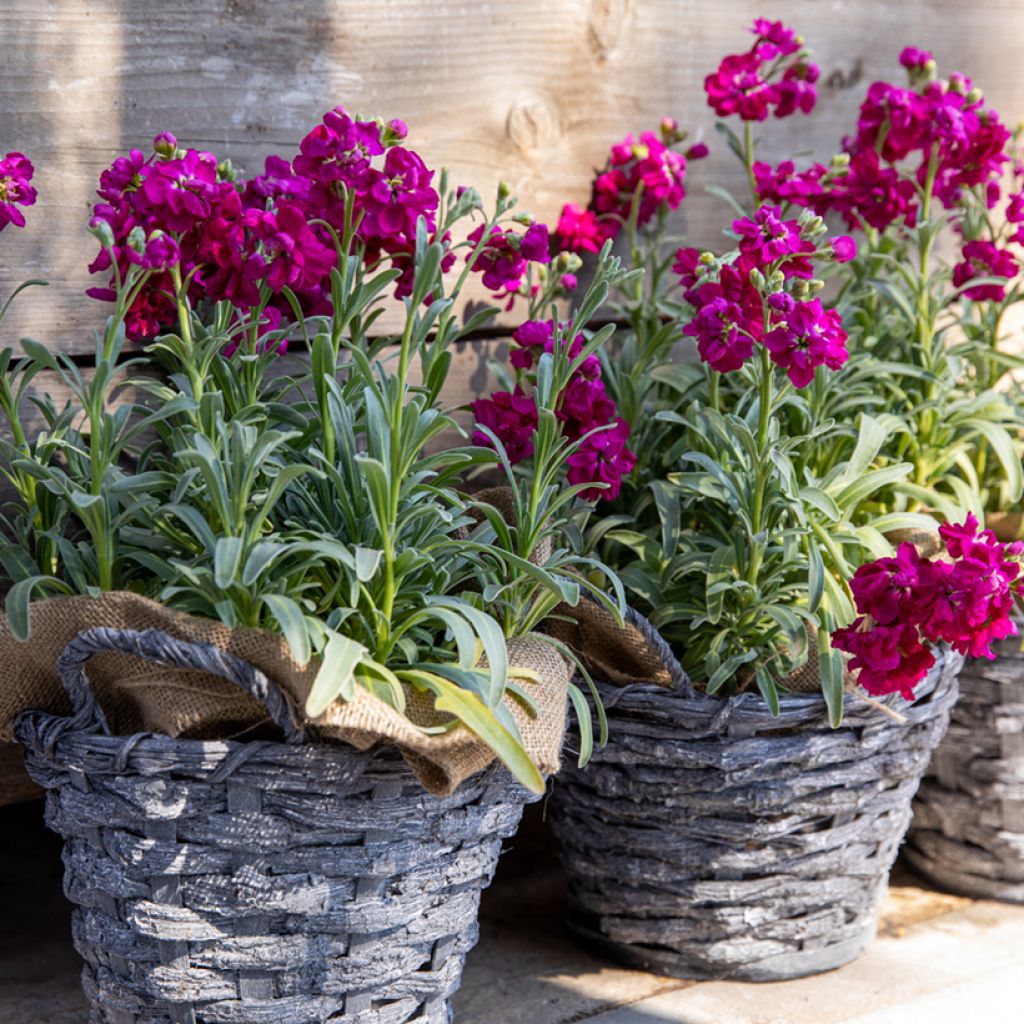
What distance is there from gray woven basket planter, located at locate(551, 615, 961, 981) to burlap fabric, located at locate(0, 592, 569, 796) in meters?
0.25

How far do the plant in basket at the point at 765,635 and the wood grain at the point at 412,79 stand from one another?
281 mm

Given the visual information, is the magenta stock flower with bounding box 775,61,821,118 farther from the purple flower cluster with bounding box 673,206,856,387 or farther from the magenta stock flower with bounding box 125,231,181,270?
the magenta stock flower with bounding box 125,231,181,270

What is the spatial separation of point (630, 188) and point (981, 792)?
3.05 ft

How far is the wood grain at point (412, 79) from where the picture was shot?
1477 mm

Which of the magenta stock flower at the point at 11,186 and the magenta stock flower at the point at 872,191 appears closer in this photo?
the magenta stock flower at the point at 11,186

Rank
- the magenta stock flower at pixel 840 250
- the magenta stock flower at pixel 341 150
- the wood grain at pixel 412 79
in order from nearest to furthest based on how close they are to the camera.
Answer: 1. the magenta stock flower at pixel 341 150
2. the magenta stock flower at pixel 840 250
3. the wood grain at pixel 412 79

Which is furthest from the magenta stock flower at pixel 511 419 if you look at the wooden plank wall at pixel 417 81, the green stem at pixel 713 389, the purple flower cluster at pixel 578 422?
the wooden plank wall at pixel 417 81

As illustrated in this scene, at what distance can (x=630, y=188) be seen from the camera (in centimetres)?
184

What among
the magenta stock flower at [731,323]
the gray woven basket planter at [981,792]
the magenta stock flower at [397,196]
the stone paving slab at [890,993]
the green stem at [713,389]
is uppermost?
the magenta stock flower at [397,196]

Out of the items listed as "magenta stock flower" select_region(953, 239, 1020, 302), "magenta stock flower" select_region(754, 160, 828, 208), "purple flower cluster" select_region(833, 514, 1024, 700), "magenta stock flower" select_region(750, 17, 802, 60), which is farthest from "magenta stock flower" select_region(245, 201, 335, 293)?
"magenta stock flower" select_region(953, 239, 1020, 302)

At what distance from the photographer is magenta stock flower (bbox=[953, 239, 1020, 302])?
1760mm

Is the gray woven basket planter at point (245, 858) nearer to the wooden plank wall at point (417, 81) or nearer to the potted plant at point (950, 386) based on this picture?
the wooden plank wall at point (417, 81)

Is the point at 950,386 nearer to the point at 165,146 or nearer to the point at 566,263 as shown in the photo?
the point at 566,263

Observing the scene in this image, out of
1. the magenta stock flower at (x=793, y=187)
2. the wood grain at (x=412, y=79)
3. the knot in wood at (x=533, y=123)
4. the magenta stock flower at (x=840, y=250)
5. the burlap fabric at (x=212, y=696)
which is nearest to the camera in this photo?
the burlap fabric at (x=212, y=696)
